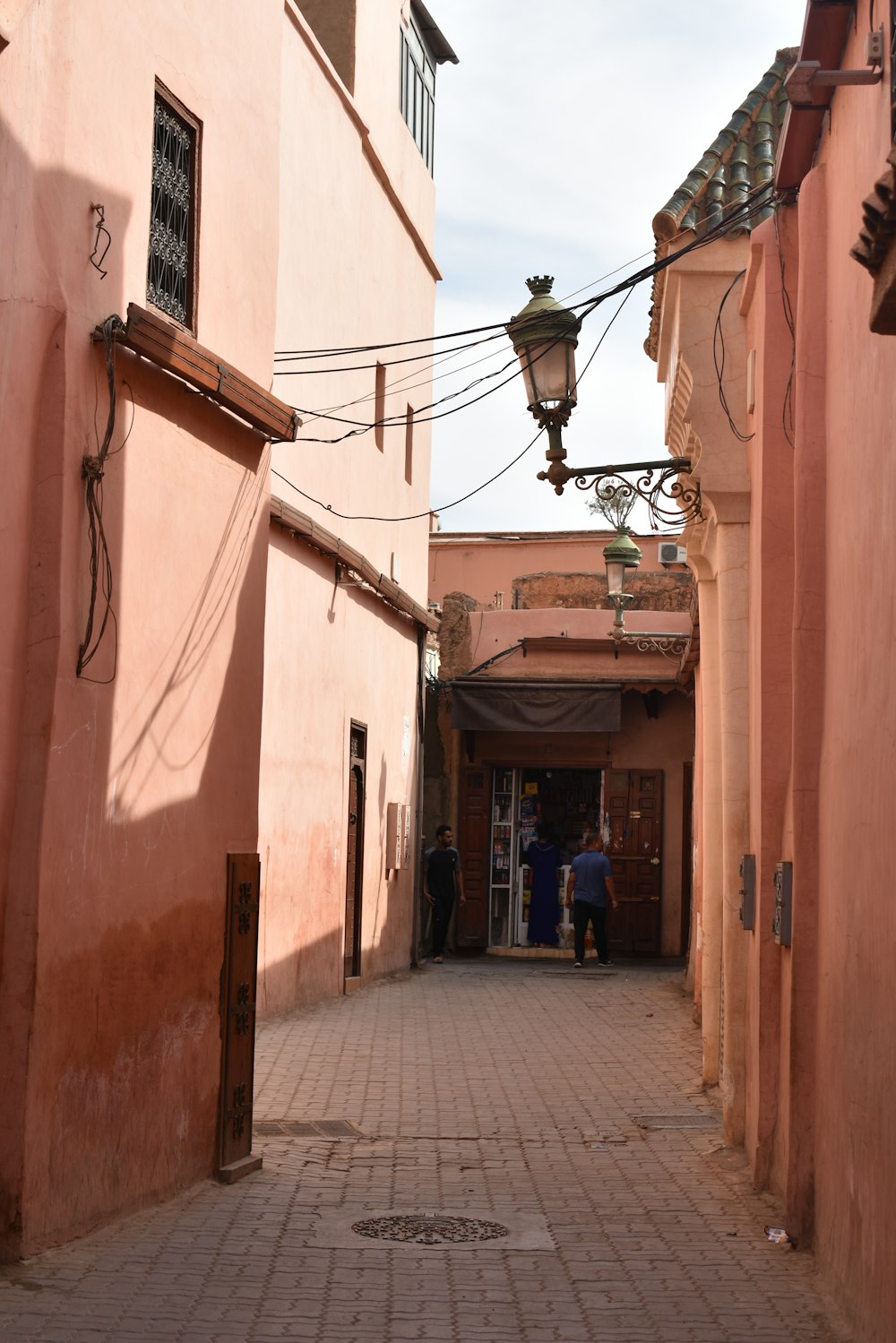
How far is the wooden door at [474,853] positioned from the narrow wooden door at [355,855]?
5666mm

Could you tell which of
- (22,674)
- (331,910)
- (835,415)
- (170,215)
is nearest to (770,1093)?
(835,415)

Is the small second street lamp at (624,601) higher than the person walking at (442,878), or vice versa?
the small second street lamp at (624,601)

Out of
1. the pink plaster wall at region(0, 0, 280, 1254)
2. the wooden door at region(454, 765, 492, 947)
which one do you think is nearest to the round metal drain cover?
the pink plaster wall at region(0, 0, 280, 1254)

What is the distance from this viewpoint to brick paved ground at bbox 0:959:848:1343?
604cm

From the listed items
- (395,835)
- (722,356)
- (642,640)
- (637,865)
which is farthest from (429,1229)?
(642,640)

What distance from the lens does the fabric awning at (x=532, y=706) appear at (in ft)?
76.8

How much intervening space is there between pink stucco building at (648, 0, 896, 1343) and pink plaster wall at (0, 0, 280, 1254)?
285cm

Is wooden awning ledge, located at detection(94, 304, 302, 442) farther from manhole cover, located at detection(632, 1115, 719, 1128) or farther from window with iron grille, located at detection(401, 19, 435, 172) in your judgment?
window with iron grille, located at detection(401, 19, 435, 172)

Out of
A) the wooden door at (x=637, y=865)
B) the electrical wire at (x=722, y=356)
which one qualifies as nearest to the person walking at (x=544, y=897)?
the wooden door at (x=637, y=865)

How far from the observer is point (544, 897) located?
24.3 meters

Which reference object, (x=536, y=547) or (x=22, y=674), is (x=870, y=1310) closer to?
(x=22, y=674)

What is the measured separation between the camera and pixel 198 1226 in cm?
745

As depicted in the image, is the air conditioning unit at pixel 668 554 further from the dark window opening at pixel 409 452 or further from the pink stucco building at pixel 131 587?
the pink stucco building at pixel 131 587

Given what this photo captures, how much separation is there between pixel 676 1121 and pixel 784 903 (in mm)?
3349
